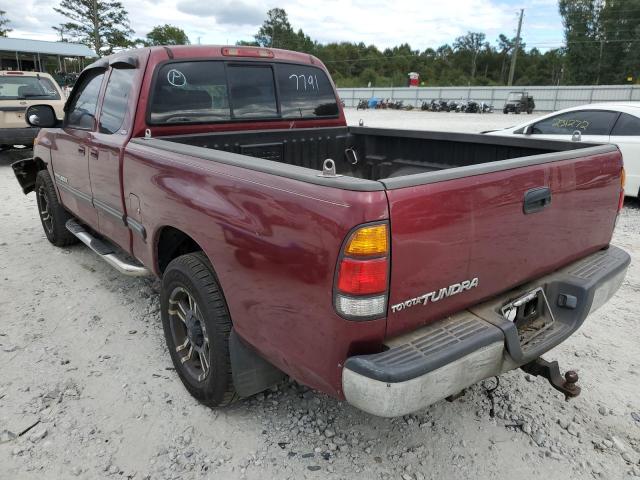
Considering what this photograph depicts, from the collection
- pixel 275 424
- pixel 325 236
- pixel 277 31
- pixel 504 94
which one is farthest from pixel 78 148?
pixel 277 31

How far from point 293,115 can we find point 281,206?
2.35 meters

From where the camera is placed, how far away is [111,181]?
135 inches

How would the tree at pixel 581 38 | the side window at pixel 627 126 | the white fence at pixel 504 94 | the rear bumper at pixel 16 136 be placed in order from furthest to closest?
the tree at pixel 581 38 → the white fence at pixel 504 94 → the rear bumper at pixel 16 136 → the side window at pixel 627 126

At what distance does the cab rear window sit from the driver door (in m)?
0.82

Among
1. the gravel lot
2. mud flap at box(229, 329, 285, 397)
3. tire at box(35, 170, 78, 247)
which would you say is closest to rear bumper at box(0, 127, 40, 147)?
tire at box(35, 170, 78, 247)

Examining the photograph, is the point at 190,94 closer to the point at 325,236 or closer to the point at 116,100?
the point at 116,100

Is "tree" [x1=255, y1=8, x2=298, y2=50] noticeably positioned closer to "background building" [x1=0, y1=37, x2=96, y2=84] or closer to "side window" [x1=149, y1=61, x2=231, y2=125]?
"background building" [x1=0, y1=37, x2=96, y2=84]

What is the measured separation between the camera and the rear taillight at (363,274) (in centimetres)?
171

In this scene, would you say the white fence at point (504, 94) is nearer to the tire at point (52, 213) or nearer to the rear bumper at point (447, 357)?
the tire at point (52, 213)

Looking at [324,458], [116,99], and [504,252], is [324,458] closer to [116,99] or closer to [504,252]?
[504,252]

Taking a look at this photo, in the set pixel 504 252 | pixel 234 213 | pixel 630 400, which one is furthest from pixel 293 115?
pixel 630 400

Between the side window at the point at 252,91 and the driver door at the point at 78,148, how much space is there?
1.11 metres

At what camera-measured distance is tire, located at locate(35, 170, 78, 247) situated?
5055 mm

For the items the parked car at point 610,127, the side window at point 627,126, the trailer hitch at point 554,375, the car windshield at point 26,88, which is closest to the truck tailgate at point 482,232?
the trailer hitch at point 554,375
